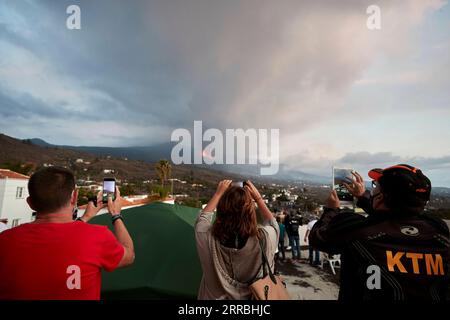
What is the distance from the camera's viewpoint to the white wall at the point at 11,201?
98.8ft

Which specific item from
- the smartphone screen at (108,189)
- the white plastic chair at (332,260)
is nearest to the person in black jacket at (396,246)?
the smartphone screen at (108,189)

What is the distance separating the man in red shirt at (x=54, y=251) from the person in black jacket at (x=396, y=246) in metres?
1.73

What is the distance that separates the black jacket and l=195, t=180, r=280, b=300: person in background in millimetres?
710

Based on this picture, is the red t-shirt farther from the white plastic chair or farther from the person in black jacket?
the white plastic chair

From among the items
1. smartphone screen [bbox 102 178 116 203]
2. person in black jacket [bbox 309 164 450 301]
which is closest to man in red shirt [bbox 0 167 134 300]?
smartphone screen [bbox 102 178 116 203]

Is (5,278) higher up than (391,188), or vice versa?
(391,188)

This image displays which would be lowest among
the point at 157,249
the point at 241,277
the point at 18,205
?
the point at 18,205

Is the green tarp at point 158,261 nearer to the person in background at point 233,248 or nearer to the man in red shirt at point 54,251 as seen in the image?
the person in background at point 233,248

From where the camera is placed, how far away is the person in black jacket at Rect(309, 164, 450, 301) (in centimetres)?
146

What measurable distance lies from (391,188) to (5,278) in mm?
2686

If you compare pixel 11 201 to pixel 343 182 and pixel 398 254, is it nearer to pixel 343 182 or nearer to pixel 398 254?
pixel 343 182
